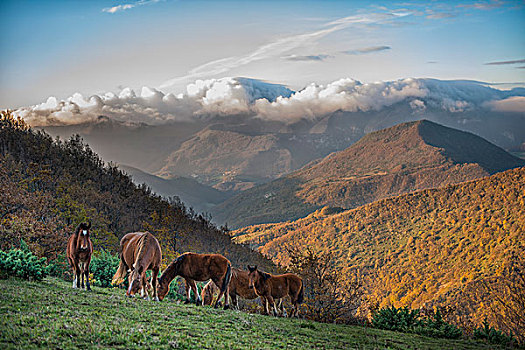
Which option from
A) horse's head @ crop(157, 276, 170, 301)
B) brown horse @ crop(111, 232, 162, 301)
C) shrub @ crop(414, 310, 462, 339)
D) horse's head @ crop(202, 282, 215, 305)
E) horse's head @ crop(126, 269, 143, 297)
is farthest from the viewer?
horse's head @ crop(202, 282, 215, 305)

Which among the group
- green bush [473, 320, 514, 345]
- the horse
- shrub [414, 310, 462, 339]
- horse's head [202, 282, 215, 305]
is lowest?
green bush [473, 320, 514, 345]

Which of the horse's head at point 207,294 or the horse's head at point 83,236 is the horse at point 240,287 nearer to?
the horse's head at point 207,294

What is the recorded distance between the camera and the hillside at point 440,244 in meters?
105

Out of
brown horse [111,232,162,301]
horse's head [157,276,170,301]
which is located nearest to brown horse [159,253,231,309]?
horse's head [157,276,170,301]

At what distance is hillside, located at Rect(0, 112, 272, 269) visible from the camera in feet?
73.5

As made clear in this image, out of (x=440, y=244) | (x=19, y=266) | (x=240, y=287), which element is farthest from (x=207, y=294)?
(x=440, y=244)

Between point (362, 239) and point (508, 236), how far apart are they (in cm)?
6505

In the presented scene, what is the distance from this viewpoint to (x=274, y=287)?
16.7m

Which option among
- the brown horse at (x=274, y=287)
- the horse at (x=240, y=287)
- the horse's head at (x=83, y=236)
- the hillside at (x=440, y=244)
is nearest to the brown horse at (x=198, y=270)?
the brown horse at (x=274, y=287)

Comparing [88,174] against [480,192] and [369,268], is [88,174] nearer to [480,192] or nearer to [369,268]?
[369,268]

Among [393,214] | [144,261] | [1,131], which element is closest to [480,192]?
[393,214]

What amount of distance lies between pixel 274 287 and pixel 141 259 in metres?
5.88

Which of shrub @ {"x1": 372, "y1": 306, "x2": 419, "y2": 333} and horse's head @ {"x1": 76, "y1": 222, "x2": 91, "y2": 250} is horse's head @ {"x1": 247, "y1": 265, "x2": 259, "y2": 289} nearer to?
shrub @ {"x1": 372, "y1": 306, "x2": 419, "y2": 333}

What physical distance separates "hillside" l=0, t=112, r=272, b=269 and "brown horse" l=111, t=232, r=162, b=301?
7.01m
